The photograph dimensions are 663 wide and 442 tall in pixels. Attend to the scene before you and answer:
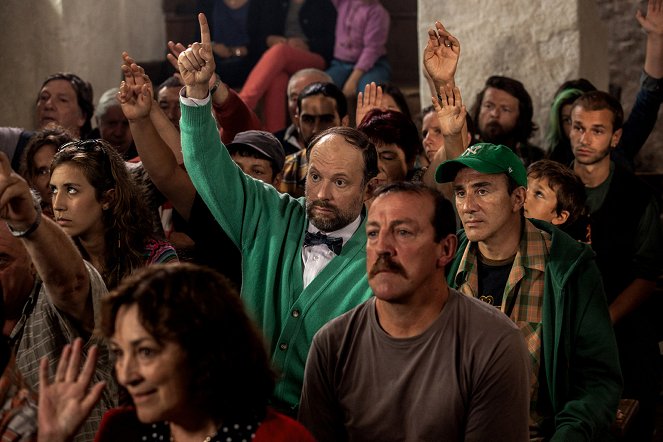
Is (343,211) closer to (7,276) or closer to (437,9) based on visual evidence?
(7,276)

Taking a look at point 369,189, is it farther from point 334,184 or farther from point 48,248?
point 48,248

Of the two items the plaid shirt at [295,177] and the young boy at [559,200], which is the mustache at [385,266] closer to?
the young boy at [559,200]

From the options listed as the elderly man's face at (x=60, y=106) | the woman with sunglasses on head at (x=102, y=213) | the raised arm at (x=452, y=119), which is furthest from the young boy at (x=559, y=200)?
the elderly man's face at (x=60, y=106)

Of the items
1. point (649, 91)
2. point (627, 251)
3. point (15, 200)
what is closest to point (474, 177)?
point (627, 251)

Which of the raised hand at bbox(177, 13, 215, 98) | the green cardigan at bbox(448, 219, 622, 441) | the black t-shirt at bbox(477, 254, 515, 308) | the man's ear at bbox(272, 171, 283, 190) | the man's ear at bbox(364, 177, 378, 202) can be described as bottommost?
the green cardigan at bbox(448, 219, 622, 441)

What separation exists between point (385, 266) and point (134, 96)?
1.53 metres

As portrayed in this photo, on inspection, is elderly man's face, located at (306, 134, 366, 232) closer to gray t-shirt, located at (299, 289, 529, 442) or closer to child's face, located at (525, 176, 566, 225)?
gray t-shirt, located at (299, 289, 529, 442)

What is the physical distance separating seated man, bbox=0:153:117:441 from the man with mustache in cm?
62

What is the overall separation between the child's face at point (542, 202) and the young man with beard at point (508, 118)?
4.02 feet

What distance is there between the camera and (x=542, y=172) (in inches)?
167

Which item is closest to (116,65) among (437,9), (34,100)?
(34,100)

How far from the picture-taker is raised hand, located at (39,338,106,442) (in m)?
2.27

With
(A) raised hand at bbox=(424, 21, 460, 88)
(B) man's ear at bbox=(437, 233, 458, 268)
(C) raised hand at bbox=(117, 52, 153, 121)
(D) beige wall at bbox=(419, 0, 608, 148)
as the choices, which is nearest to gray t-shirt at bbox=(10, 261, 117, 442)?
(B) man's ear at bbox=(437, 233, 458, 268)

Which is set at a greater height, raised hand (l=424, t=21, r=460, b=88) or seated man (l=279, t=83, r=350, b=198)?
raised hand (l=424, t=21, r=460, b=88)
